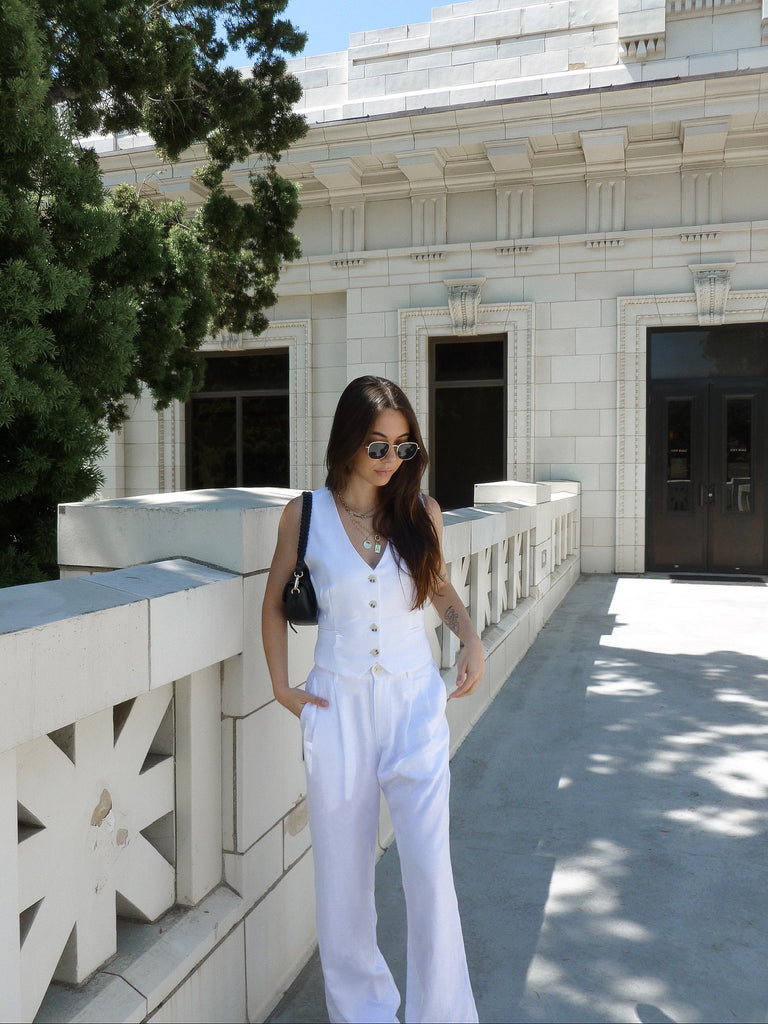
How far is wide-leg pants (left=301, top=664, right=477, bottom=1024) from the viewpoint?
206cm

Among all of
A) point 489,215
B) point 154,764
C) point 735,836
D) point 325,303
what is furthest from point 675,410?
point 154,764

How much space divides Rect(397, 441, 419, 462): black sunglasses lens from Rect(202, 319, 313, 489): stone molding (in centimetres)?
1176

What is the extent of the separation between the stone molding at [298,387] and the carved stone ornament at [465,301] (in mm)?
2517

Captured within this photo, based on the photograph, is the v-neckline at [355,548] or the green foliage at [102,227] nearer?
the v-neckline at [355,548]

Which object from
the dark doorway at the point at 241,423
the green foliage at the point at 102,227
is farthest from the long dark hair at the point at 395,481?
the dark doorway at the point at 241,423

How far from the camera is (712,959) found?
2.61 metres

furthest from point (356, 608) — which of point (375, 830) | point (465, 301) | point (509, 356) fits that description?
point (465, 301)

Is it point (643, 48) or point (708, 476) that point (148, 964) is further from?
point (643, 48)

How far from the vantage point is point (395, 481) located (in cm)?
229

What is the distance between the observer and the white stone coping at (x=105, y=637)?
5.04ft

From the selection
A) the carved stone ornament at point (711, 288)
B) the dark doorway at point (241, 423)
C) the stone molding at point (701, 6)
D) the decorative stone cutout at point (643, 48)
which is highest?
the stone molding at point (701, 6)

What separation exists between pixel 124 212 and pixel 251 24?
6.63 ft

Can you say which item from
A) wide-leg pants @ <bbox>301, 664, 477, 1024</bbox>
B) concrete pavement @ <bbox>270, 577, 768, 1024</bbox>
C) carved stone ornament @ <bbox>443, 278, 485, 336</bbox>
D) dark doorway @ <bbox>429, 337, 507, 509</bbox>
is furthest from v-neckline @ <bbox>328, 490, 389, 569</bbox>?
dark doorway @ <bbox>429, 337, 507, 509</bbox>

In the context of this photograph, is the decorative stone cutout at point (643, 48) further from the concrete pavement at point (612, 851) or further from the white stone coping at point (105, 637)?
the white stone coping at point (105, 637)
